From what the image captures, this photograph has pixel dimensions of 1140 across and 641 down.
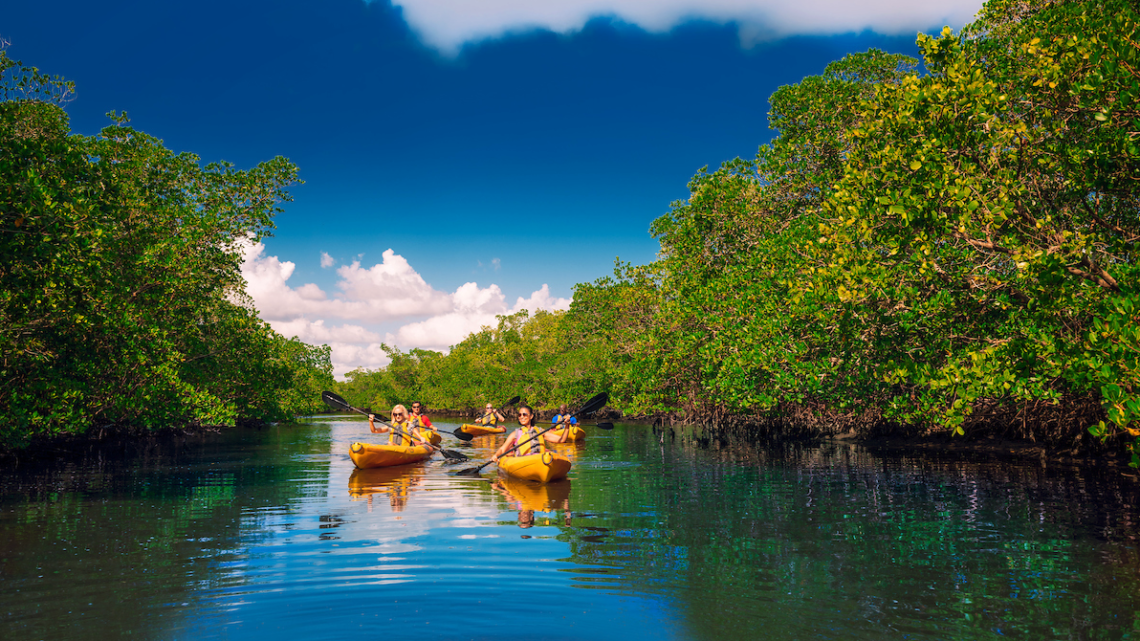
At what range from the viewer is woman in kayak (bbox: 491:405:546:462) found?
586 inches

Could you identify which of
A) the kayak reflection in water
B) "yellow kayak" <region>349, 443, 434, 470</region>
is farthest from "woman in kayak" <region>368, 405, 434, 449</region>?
the kayak reflection in water

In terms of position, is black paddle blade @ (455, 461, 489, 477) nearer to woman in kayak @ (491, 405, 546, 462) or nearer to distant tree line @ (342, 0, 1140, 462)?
woman in kayak @ (491, 405, 546, 462)

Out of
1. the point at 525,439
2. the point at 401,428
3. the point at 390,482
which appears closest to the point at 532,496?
the point at 525,439

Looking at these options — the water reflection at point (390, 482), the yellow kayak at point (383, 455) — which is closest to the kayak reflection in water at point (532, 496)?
the water reflection at point (390, 482)

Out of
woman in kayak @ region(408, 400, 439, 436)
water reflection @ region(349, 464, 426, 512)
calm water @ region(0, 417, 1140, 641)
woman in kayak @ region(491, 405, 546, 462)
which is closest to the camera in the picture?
calm water @ region(0, 417, 1140, 641)

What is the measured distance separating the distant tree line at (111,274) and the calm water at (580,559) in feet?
8.54

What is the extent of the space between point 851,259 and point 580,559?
6.92m

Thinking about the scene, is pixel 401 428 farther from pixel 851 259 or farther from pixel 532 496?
pixel 851 259

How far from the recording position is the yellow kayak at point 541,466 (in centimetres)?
1336

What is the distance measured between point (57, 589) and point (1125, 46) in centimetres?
1218

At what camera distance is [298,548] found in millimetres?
7832

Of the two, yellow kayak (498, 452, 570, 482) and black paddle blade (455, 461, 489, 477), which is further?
black paddle blade (455, 461, 489, 477)

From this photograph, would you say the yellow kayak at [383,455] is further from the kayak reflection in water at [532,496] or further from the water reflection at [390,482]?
the kayak reflection in water at [532,496]

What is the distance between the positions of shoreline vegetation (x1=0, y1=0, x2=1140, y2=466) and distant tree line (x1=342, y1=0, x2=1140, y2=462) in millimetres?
60
